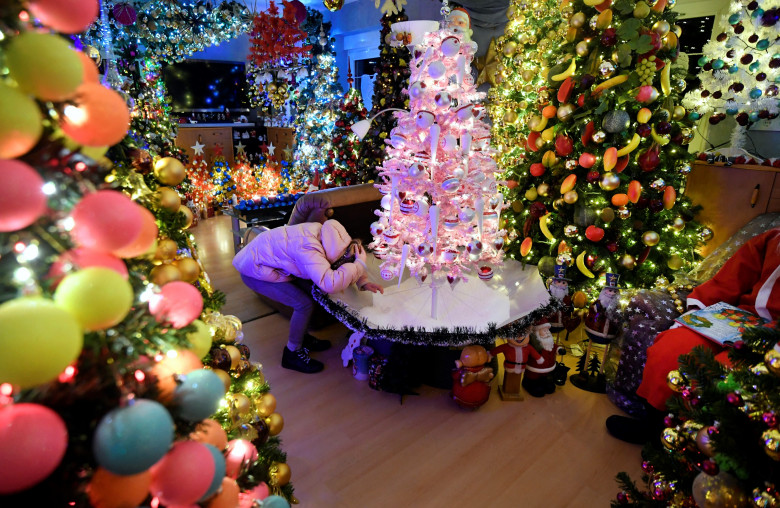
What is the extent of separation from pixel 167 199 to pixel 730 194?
12.9 ft

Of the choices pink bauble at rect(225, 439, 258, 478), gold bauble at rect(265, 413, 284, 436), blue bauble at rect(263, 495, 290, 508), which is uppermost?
pink bauble at rect(225, 439, 258, 478)

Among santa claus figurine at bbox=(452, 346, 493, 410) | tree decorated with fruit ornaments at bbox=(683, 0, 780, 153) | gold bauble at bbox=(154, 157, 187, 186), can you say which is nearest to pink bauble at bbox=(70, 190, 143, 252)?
gold bauble at bbox=(154, 157, 187, 186)

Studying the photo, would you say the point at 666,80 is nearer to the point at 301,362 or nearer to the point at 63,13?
the point at 301,362

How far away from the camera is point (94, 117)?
0.63 m

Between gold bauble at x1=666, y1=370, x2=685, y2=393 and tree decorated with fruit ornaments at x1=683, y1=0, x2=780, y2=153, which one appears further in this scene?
tree decorated with fruit ornaments at x1=683, y1=0, x2=780, y2=153

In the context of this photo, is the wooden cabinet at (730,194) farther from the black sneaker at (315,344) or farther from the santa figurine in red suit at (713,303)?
the black sneaker at (315,344)

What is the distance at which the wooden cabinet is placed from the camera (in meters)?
3.05

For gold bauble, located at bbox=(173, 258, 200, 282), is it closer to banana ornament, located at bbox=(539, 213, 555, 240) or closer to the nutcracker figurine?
the nutcracker figurine

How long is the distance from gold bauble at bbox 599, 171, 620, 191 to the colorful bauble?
10.2 feet

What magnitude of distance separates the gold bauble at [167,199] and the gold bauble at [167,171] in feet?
0.08

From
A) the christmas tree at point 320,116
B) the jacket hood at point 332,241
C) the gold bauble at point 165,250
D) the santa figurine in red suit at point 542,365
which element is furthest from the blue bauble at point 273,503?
the christmas tree at point 320,116

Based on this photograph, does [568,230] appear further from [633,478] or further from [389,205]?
[633,478]

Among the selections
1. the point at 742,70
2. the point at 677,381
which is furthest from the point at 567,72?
the point at 677,381

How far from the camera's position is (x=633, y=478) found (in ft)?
6.66
